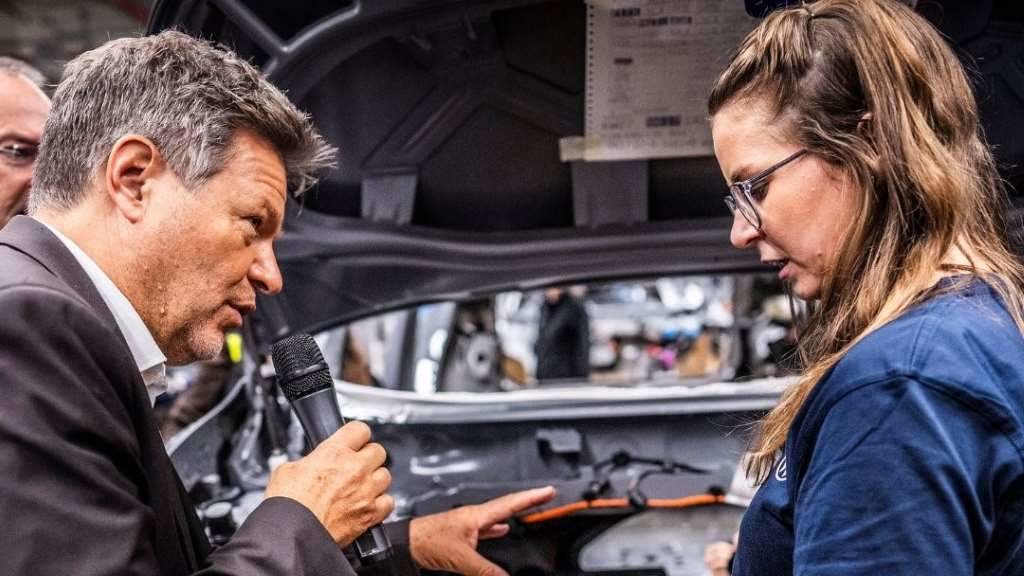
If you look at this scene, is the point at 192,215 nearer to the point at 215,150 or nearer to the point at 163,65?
the point at 215,150

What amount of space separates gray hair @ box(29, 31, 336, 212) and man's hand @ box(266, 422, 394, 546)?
37 centimetres

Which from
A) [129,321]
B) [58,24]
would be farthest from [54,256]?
[58,24]

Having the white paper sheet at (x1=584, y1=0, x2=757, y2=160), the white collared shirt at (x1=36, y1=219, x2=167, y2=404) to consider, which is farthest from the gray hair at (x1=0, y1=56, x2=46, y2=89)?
the white paper sheet at (x1=584, y1=0, x2=757, y2=160)

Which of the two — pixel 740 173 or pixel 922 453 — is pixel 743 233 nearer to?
pixel 740 173

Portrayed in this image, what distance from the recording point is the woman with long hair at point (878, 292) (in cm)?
84

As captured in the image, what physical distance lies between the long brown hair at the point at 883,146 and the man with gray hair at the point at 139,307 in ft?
2.01

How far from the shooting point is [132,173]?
3.81 feet

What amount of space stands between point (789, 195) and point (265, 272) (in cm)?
68

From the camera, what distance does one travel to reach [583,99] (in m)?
1.85

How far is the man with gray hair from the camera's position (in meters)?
0.94

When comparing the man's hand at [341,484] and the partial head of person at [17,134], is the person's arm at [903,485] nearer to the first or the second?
the man's hand at [341,484]

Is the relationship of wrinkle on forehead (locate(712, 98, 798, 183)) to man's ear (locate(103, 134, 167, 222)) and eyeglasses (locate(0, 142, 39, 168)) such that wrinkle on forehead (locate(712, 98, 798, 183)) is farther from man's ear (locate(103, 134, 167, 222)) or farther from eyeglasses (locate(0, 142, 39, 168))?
eyeglasses (locate(0, 142, 39, 168))

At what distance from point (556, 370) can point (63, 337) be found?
191 inches

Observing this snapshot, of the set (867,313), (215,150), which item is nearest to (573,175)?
(215,150)
